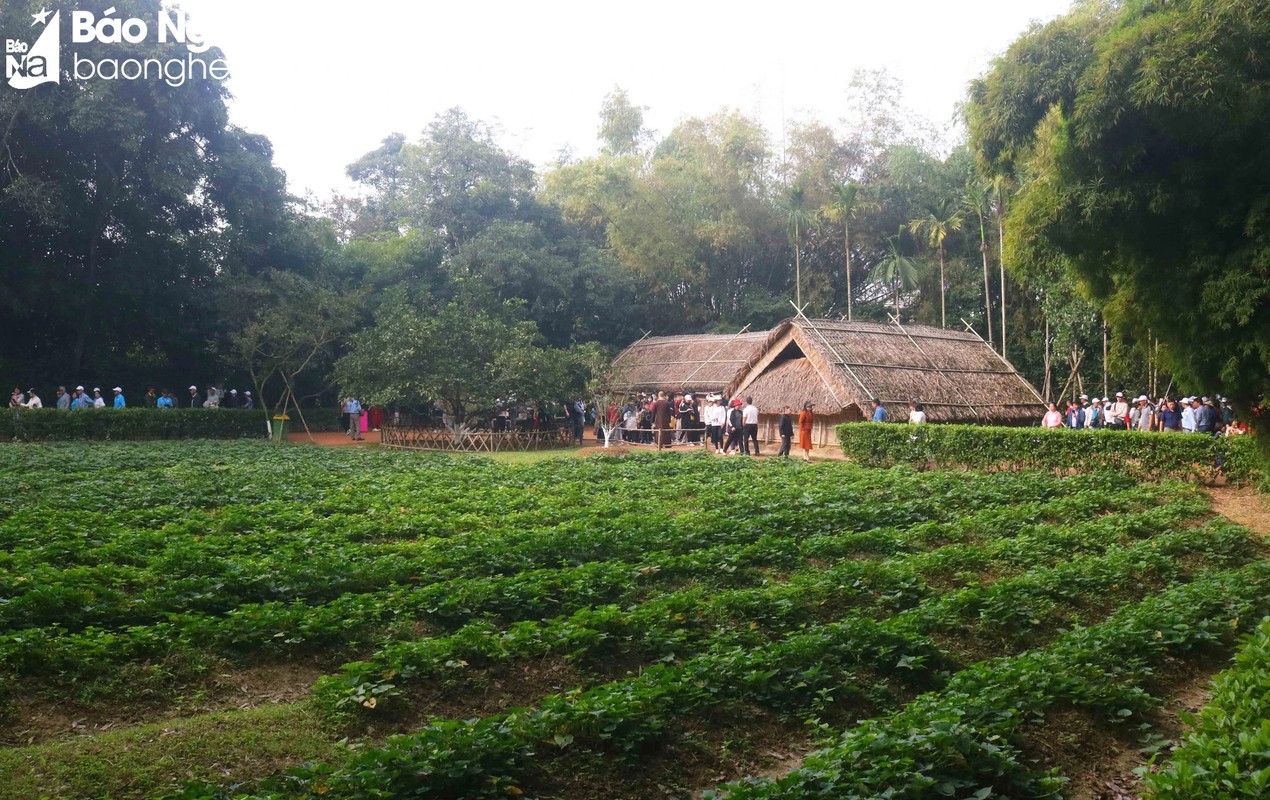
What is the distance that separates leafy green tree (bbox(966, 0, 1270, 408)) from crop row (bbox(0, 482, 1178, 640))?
4.26 m

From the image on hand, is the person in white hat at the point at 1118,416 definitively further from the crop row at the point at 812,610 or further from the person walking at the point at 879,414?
the crop row at the point at 812,610

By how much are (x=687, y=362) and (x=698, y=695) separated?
32.1m

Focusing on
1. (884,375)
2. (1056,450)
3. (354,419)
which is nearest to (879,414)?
(884,375)

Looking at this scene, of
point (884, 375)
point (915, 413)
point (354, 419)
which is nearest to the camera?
point (915, 413)

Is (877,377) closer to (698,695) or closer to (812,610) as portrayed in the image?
(812,610)

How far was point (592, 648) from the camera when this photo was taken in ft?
24.5

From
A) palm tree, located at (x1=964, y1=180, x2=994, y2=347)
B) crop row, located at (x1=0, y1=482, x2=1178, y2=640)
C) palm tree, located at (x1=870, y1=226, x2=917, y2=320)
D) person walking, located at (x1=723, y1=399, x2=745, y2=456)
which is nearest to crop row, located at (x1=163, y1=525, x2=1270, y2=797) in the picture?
crop row, located at (x1=0, y1=482, x2=1178, y2=640)

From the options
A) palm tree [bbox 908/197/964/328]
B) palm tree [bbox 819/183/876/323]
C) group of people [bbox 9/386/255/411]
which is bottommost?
group of people [bbox 9/386/255/411]

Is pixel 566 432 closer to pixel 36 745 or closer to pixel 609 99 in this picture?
pixel 36 745

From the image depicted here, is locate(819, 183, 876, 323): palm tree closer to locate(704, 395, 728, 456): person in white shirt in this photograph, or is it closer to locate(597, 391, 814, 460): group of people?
locate(597, 391, 814, 460): group of people

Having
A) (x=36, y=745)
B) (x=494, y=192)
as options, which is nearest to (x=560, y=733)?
(x=36, y=745)

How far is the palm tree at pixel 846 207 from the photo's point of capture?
142 ft

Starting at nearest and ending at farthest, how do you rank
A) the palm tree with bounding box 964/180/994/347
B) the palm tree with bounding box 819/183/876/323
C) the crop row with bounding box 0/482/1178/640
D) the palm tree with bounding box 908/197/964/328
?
the crop row with bounding box 0/482/1178/640
the palm tree with bounding box 964/180/994/347
the palm tree with bounding box 908/197/964/328
the palm tree with bounding box 819/183/876/323

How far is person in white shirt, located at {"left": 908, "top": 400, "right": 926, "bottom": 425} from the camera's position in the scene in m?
24.7
